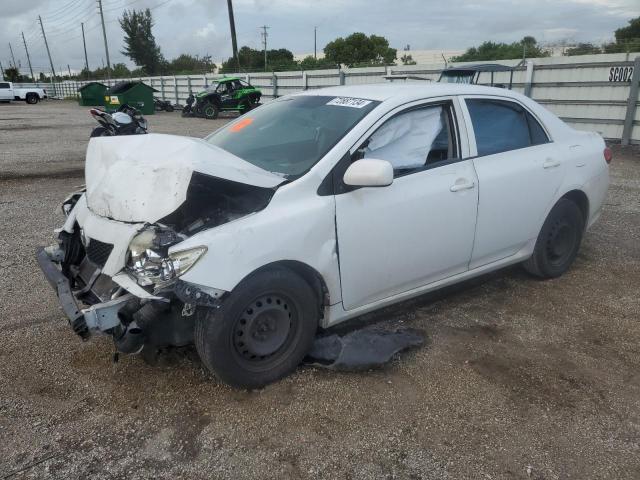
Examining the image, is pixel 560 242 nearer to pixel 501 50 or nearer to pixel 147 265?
pixel 147 265

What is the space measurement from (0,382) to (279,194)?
198 cm

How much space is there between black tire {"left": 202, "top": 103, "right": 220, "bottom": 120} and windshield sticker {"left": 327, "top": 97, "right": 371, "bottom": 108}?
822 inches

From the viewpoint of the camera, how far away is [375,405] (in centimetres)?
288

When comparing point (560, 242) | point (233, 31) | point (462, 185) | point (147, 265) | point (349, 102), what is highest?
point (233, 31)

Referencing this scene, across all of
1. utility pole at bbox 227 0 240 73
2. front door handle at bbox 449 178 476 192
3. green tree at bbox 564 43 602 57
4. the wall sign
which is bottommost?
front door handle at bbox 449 178 476 192

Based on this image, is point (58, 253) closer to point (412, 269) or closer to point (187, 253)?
point (187, 253)

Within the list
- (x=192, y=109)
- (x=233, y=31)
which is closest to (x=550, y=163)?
(x=192, y=109)

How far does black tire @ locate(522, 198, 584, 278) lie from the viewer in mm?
4359

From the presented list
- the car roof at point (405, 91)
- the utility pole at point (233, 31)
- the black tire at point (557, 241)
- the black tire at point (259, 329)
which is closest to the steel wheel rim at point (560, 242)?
the black tire at point (557, 241)

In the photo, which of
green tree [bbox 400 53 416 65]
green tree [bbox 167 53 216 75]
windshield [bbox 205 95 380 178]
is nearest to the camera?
windshield [bbox 205 95 380 178]

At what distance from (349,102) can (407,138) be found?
0.46 meters

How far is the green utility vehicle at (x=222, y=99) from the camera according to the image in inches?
920

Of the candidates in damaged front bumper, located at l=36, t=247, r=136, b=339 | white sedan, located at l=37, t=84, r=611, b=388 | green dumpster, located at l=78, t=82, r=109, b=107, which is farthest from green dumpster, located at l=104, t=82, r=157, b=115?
damaged front bumper, located at l=36, t=247, r=136, b=339

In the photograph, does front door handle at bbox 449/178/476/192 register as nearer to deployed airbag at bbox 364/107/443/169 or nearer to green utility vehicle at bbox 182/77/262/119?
deployed airbag at bbox 364/107/443/169
